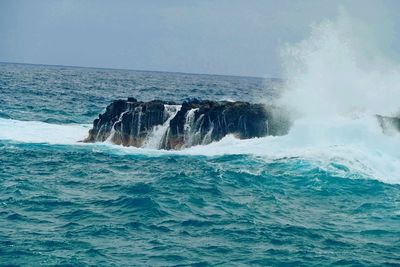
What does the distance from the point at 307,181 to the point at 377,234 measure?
19.8 ft

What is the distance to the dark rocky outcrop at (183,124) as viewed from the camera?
1196 inches

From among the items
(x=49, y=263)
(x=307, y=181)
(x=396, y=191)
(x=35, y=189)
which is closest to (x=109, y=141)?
(x=35, y=189)

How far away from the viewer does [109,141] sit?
31.2m

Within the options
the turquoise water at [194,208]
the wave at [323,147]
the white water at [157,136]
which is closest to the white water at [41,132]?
the wave at [323,147]

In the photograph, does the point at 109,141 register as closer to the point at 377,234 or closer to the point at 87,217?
the point at 87,217

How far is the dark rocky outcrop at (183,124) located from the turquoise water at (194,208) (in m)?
1.57

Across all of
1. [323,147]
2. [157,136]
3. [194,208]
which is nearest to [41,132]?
→ [157,136]

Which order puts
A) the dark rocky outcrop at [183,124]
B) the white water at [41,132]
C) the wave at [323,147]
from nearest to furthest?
the wave at [323,147] < the dark rocky outcrop at [183,124] < the white water at [41,132]

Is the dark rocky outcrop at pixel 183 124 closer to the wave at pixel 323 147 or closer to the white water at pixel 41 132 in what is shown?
the wave at pixel 323 147

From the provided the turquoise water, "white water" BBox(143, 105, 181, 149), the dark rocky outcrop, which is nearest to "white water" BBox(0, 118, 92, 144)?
the dark rocky outcrop

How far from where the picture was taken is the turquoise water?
13.8m

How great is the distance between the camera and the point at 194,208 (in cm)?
1794

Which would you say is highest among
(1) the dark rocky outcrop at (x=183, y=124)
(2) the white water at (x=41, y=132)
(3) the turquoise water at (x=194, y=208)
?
(1) the dark rocky outcrop at (x=183, y=124)

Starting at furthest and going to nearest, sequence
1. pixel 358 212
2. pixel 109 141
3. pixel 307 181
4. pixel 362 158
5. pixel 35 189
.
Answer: pixel 109 141, pixel 362 158, pixel 307 181, pixel 35 189, pixel 358 212
